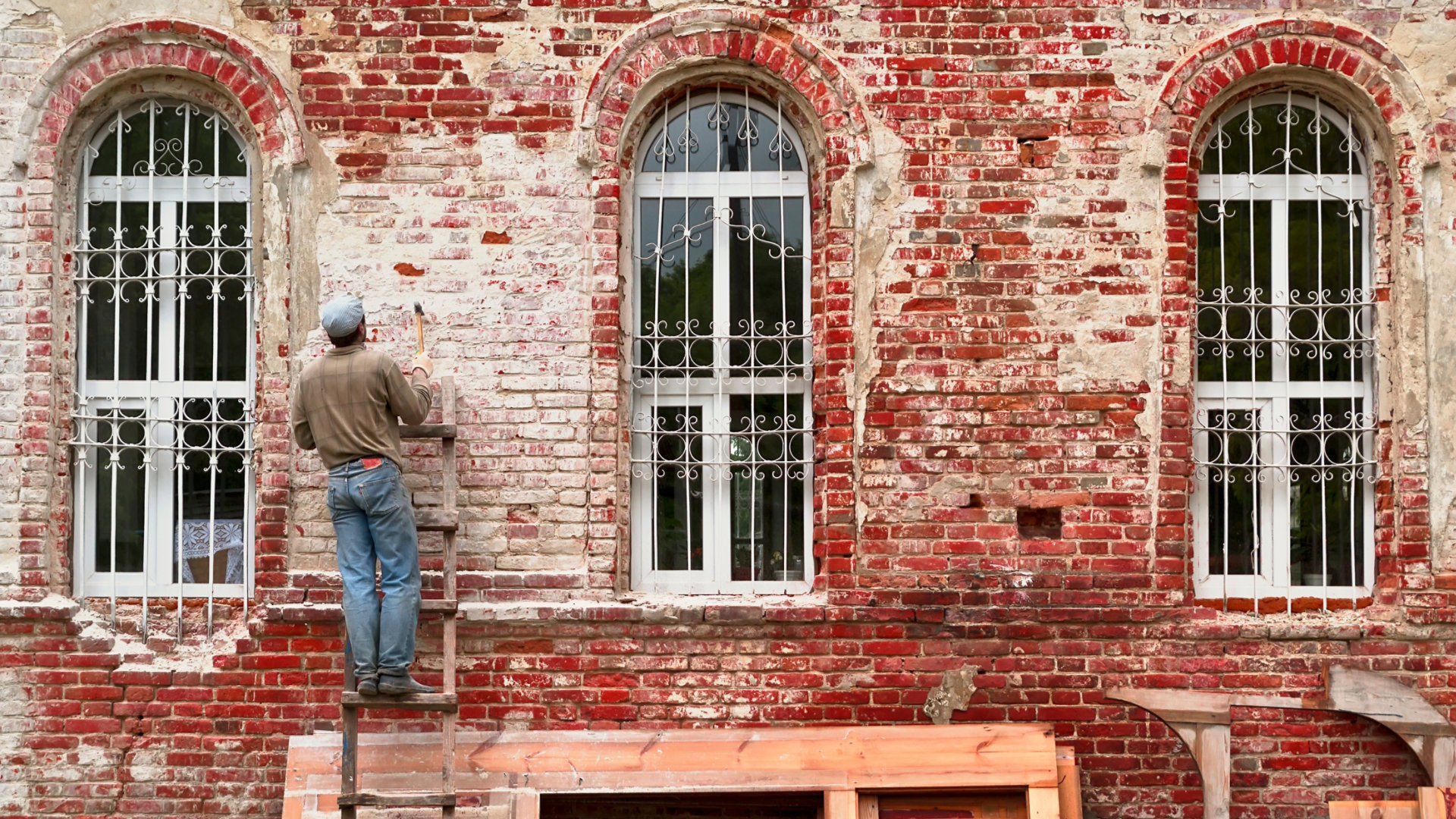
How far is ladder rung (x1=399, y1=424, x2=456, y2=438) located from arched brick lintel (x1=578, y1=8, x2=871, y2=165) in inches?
55.0

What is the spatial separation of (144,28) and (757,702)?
13.4ft

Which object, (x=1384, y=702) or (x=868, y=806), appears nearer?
(x=868, y=806)

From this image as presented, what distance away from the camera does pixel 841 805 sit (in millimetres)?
5332

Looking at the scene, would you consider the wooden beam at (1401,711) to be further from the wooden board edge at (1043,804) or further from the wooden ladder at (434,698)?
the wooden ladder at (434,698)

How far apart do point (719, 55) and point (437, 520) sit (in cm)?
242

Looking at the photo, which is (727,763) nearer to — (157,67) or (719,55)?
(719,55)

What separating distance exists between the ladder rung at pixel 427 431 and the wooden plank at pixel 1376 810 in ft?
13.4

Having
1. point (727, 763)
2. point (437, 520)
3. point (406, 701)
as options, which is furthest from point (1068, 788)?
point (437, 520)

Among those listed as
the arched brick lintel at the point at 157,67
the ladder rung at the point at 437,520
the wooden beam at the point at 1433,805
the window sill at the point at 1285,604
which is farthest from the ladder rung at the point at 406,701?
the wooden beam at the point at 1433,805

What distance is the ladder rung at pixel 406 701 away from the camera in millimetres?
5172

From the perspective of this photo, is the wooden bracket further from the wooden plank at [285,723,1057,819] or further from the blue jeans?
the blue jeans

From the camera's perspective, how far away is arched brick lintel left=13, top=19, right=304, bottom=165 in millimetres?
5734

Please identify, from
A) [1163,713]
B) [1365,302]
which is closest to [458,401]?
[1163,713]

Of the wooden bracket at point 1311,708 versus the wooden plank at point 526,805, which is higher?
the wooden bracket at point 1311,708
